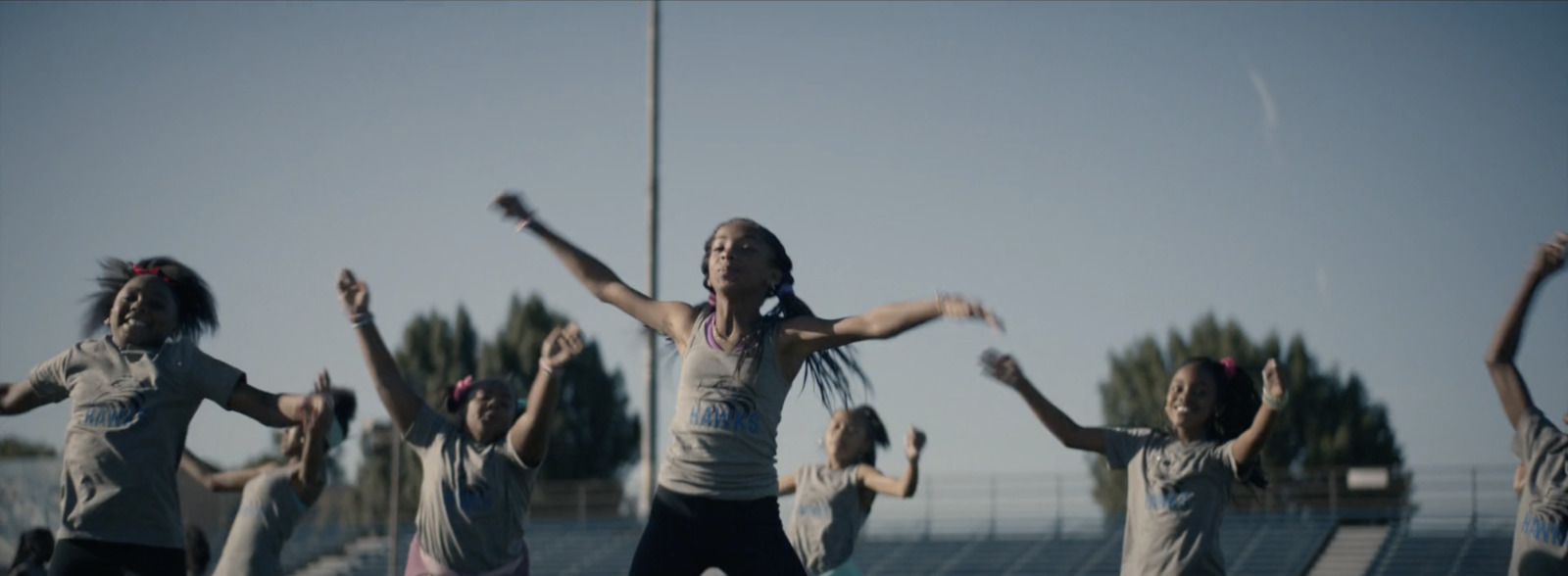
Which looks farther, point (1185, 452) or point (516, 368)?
point (516, 368)

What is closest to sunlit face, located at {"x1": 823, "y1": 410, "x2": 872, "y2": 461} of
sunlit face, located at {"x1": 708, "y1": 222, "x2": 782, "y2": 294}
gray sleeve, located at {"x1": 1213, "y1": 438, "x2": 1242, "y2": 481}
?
gray sleeve, located at {"x1": 1213, "y1": 438, "x2": 1242, "y2": 481}

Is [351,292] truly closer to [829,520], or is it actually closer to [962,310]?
[962,310]

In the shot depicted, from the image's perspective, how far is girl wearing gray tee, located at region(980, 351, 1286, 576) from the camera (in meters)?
7.63

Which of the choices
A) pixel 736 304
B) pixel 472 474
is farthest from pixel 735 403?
pixel 472 474

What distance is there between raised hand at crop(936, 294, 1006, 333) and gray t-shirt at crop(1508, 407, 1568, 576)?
12.9 feet

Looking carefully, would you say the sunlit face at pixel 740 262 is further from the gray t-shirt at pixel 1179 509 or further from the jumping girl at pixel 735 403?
the gray t-shirt at pixel 1179 509

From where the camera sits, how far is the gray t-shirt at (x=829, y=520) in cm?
1080

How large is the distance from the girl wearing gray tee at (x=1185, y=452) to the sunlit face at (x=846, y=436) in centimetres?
308

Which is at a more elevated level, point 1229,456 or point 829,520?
point 1229,456

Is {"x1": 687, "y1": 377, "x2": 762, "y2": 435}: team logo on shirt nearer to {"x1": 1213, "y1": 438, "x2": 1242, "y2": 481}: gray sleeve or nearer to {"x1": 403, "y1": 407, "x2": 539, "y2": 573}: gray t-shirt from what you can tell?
{"x1": 403, "y1": 407, "x2": 539, "y2": 573}: gray t-shirt

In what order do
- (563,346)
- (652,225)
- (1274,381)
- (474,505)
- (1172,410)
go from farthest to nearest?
(652,225)
(1172,410)
(474,505)
(1274,381)
(563,346)

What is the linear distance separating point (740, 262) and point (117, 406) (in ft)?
8.52

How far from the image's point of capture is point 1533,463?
821cm

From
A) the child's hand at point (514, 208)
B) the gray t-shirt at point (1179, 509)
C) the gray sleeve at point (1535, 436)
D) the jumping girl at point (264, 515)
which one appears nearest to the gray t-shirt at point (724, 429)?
the child's hand at point (514, 208)
